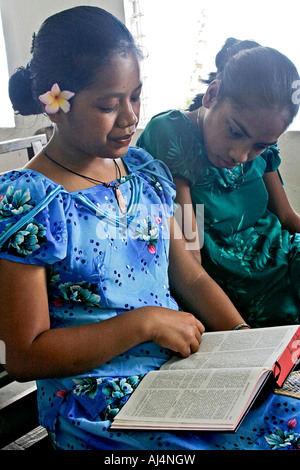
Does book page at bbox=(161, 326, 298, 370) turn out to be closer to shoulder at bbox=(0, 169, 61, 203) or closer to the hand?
the hand

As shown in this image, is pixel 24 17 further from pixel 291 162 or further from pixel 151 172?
pixel 291 162

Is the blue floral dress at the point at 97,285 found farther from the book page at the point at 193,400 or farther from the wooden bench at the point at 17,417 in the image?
the wooden bench at the point at 17,417

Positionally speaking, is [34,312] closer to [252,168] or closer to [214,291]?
[214,291]

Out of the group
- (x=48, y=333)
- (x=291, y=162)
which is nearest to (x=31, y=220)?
(x=48, y=333)

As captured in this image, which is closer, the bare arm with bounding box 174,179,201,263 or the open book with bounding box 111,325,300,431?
the open book with bounding box 111,325,300,431

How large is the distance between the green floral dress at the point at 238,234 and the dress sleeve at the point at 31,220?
19.1 inches

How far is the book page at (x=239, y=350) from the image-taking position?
0.84 m

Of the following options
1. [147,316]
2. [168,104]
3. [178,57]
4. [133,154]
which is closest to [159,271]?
[147,316]

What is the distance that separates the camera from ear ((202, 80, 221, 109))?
1.29 metres

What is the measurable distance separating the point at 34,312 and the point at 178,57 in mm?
1506

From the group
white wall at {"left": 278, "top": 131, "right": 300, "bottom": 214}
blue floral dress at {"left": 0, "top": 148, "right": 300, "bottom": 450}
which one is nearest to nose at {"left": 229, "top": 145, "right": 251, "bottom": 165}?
blue floral dress at {"left": 0, "top": 148, "right": 300, "bottom": 450}

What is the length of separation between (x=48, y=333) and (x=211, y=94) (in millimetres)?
788

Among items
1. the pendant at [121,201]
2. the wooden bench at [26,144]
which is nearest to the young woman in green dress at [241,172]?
the pendant at [121,201]

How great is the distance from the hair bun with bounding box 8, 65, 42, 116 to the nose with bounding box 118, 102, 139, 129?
16cm
